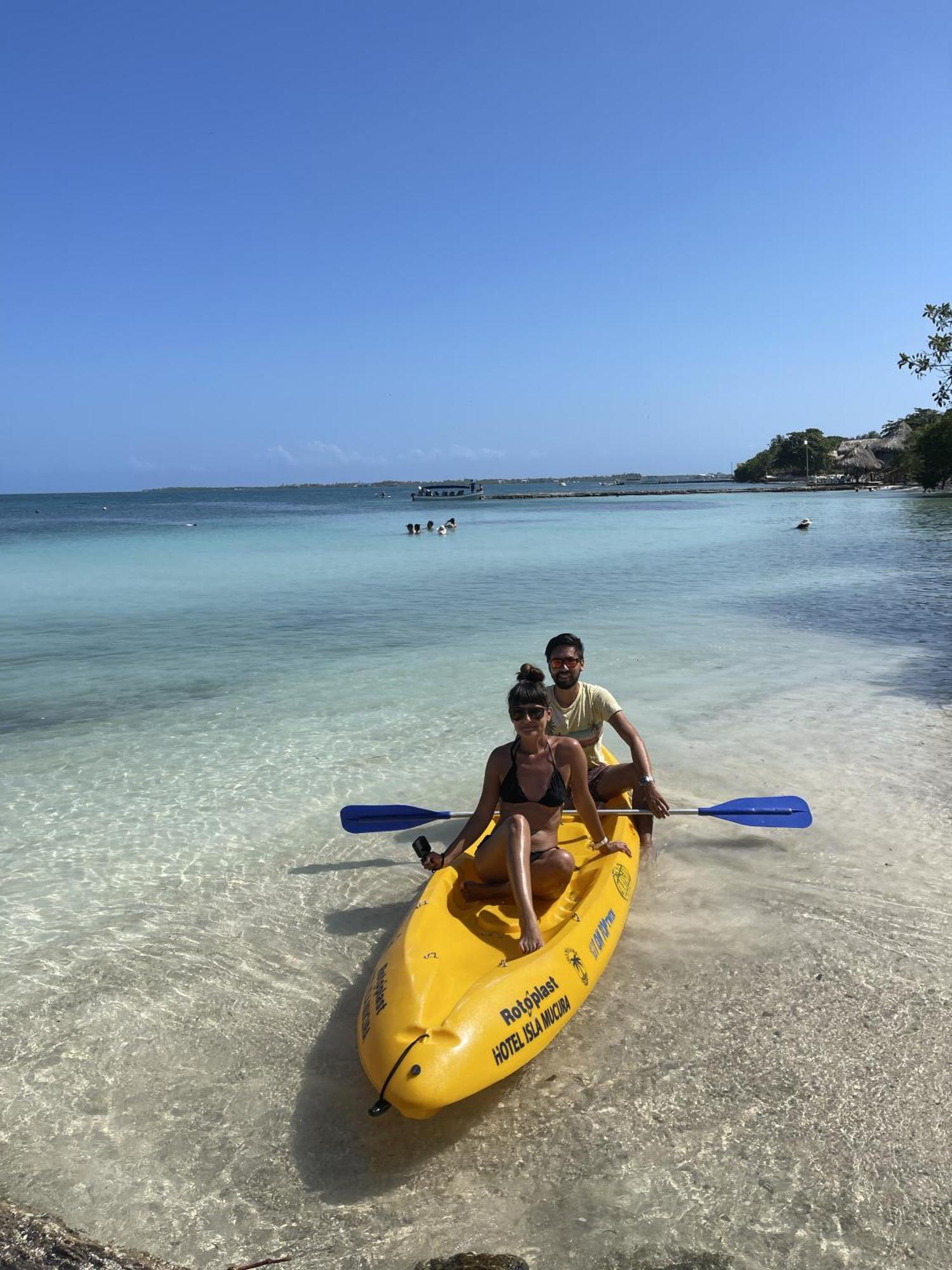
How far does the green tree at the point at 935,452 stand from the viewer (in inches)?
1998

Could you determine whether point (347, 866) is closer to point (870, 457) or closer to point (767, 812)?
point (767, 812)

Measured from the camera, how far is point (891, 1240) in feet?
8.80

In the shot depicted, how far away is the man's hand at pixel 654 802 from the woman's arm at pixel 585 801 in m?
0.34

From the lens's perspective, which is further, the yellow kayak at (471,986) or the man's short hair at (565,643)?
the man's short hair at (565,643)

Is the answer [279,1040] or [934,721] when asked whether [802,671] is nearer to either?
[934,721]

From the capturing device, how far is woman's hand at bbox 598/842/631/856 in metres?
4.63

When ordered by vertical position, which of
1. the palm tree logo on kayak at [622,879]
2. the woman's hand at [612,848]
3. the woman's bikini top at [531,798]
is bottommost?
the palm tree logo on kayak at [622,879]

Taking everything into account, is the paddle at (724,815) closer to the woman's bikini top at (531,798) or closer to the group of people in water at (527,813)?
the group of people in water at (527,813)

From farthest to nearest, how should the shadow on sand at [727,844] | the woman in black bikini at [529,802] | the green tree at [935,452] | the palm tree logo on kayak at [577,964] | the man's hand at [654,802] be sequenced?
the green tree at [935,452], the shadow on sand at [727,844], the man's hand at [654,802], the woman in black bikini at [529,802], the palm tree logo on kayak at [577,964]

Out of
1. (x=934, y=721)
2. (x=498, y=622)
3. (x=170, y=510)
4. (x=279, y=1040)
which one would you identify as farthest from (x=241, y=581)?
(x=170, y=510)

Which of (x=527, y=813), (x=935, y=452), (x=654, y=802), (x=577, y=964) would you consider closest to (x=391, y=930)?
(x=527, y=813)

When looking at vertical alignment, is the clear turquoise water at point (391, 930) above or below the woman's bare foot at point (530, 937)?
below

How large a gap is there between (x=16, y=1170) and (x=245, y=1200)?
2.98 feet

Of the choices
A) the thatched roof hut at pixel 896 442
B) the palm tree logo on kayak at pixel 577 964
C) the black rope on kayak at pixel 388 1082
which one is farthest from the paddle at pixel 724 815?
the thatched roof hut at pixel 896 442
